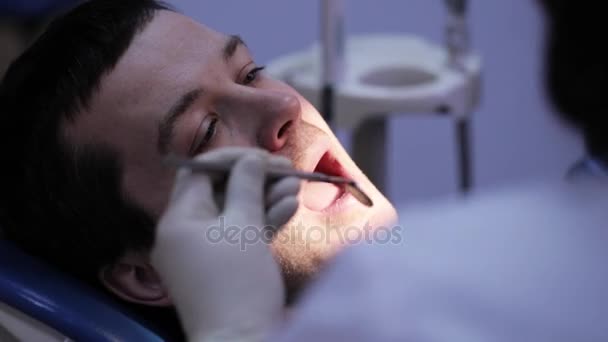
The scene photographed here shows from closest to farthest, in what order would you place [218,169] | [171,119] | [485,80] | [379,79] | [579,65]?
[579,65] < [218,169] < [171,119] < [379,79] < [485,80]

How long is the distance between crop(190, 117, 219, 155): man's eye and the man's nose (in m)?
0.06

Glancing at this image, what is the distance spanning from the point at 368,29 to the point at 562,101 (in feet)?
6.88

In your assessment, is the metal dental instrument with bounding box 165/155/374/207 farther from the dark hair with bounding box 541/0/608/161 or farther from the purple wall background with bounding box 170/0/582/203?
the purple wall background with bounding box 170/0/582/203

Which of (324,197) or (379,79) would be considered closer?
(324,197)

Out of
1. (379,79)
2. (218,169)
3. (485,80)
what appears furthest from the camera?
(485,80)

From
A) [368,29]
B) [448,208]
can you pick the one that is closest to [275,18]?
[368,29]

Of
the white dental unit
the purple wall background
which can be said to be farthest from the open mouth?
the purple wall background

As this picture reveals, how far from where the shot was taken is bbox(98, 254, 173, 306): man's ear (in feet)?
3.57

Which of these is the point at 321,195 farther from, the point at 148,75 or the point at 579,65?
the point at 579,65

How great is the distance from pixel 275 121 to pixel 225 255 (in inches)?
13.0

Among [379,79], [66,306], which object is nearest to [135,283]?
[66,306]

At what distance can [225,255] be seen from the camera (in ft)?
2.47

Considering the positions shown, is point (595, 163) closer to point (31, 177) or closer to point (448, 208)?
point (448, 208)

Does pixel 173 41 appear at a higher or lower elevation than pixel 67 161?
higher
